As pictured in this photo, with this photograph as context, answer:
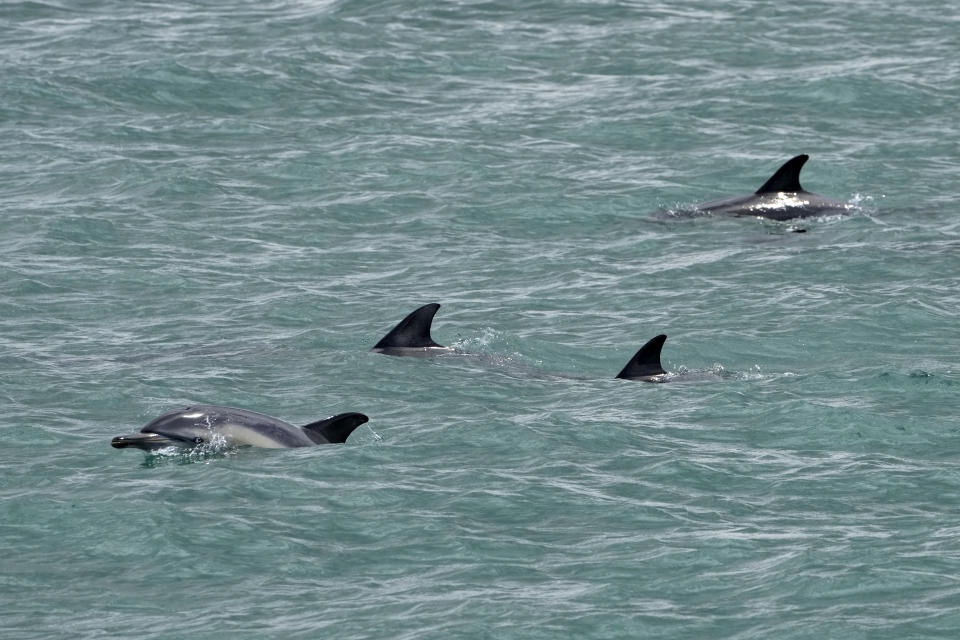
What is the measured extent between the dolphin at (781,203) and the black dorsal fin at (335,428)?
1055 cm

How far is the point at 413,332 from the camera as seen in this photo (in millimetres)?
20391

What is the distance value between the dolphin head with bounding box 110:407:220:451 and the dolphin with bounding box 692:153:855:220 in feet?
37.1

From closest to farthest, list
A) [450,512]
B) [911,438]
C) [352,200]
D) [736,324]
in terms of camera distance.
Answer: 1. [450,512]
2. [911,438]
3. [736,324]
4. [352,200]

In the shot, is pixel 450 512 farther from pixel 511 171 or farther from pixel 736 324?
pixel 511 171

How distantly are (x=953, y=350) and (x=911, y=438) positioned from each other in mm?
3304

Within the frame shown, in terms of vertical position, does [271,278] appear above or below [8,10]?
below

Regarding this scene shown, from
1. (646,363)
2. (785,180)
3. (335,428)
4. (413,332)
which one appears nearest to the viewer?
(335,428)

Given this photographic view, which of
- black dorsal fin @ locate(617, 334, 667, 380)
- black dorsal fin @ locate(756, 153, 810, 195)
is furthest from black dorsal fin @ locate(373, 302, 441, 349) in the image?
black dorsal fin @ locate(756, 153, 810, 195)

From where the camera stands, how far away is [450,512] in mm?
15188

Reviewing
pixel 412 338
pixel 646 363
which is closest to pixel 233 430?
pixel 412 338

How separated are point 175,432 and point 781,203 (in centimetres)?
1222

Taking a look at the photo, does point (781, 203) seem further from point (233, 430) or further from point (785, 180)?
point (233, 430)

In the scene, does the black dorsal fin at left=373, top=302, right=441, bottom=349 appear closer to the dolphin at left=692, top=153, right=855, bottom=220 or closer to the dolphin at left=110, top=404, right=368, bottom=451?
the dolphin at left=110, top=404, right=368, bottom=451

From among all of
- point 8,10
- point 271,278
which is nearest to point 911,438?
point 271,278
